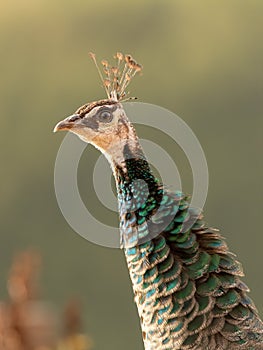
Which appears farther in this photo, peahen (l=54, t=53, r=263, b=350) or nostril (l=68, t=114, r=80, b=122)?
nostril (l=68, t=114, r=80, b=122)

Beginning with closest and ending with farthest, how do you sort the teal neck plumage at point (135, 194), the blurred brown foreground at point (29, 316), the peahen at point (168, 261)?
1. the blurred brown foreground at point (29, 316)
2. the peahen at point (168, 261)
3. the teal neck plumage at point (135, 194)

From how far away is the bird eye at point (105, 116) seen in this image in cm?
219

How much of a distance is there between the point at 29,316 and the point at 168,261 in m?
1.36

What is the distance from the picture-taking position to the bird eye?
2186 mm

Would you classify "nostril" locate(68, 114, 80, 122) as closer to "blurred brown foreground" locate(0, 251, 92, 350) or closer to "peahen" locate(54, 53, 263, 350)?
"peahen" locate(54, 53, 263, 350)

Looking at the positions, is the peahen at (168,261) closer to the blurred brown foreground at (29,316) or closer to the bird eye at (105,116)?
the bird eye at (105,116)

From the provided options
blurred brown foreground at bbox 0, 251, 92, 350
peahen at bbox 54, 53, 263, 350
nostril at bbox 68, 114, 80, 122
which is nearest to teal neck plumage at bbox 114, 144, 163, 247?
peahen at bbox 54, 53, 263, 350

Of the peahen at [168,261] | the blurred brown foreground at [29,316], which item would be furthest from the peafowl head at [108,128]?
the blurred brown foreground at [29,316]

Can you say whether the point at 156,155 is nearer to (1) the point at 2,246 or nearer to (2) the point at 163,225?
(2) the point at 163,225

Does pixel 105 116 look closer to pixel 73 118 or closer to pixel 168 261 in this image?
pixel 73 118

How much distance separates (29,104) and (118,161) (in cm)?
624

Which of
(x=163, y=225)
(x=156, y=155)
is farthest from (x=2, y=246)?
(x=163, y=225)

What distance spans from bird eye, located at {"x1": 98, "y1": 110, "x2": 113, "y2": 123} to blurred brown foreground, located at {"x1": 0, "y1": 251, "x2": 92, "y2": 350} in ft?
4.92

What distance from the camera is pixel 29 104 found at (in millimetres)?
8344
